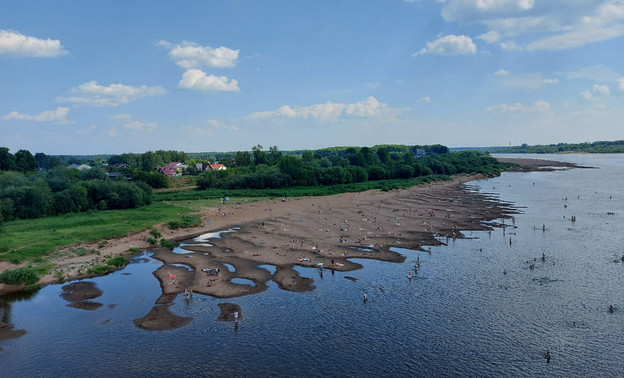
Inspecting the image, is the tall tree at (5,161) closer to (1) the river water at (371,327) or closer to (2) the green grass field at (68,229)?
(2) the green grass field at (68,229)

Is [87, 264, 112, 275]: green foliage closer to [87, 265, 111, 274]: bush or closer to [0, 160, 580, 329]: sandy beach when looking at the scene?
[87, 265, 111, 274]: bush

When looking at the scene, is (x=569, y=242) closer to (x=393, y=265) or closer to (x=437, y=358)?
(x=393, y=265)

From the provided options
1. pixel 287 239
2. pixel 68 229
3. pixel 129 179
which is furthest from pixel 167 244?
pixel 129 179

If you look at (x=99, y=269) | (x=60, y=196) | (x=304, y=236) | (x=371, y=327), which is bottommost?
(x=371, y=327)

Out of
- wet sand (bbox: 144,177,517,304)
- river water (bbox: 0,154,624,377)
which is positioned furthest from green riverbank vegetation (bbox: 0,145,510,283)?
river water (bbox: 0,154,624,377)

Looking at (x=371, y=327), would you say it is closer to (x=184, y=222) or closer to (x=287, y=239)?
(x=287, y=239)
